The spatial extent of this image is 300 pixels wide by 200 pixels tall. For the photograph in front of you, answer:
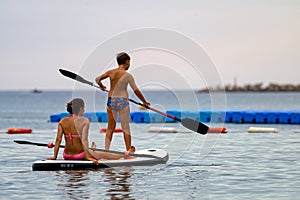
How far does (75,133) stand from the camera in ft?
54.1

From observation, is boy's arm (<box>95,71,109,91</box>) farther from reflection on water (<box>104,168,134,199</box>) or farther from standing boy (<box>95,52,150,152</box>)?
reflection on water (<box>104,168,134,199</box>)

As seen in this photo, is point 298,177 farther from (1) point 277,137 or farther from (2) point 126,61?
(1) point 277,137

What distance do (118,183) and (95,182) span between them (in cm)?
52

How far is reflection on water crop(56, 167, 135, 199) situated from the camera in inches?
531

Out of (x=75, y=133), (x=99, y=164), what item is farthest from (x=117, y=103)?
(x=99, y=164)

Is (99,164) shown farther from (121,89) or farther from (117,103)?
(121,89)

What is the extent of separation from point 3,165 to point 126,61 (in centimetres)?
451

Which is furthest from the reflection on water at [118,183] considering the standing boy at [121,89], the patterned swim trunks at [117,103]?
the patterned swim trunks at [117,103]

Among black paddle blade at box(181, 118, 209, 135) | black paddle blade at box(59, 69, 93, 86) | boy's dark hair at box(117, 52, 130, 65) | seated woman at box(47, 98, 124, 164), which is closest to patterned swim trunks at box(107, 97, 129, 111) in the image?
boy's dark hair at box(117, 52, 130, 65)

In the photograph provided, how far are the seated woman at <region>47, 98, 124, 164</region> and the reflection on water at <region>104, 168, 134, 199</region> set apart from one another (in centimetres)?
62

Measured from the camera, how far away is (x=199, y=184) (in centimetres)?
1488

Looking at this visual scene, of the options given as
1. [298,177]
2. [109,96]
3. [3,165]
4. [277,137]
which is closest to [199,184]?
[298,177]

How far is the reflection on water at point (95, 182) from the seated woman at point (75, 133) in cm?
45

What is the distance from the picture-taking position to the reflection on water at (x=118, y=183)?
1348 cm
